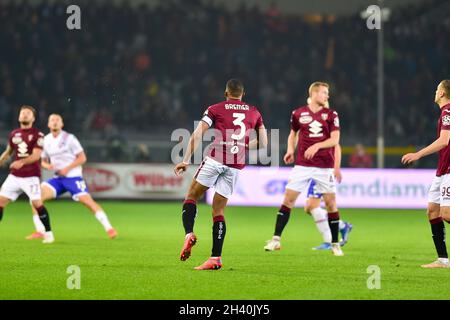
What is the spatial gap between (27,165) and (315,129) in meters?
4.89

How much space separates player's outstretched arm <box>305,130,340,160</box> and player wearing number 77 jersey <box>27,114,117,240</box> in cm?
426

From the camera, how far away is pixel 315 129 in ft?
39.5

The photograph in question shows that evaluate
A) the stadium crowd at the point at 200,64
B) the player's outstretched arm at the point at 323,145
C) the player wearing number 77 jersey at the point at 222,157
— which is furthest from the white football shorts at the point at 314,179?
the stadium crowd at the point at 200,64

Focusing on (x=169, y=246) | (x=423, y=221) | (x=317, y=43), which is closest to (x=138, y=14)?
(x=317, y=43)

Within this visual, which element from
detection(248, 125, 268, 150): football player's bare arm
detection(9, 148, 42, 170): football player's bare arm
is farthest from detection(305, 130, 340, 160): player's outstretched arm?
detection(9, 148, 42, 170): football player's bare arm

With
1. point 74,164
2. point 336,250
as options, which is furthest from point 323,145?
point 74,164

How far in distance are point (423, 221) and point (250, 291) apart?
11.7 metres

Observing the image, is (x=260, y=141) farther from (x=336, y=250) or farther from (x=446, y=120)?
(x=336, y=250)

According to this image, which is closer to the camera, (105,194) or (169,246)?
(169,246)

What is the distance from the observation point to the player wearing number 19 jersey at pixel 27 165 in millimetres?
13492

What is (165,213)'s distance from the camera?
67.8 feet

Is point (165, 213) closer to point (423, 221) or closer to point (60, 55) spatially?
point (423, 221)
